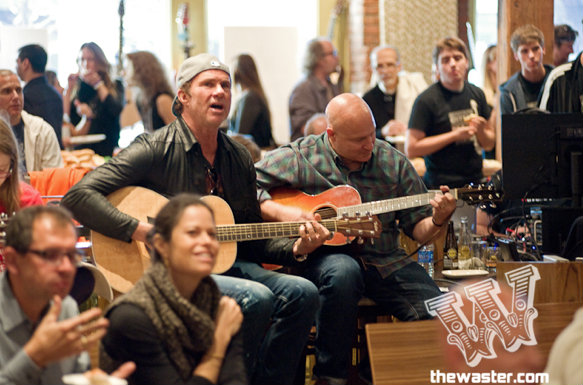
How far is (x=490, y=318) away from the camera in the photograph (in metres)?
3.34

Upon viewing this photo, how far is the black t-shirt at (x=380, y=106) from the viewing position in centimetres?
720

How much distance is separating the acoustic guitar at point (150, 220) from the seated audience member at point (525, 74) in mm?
2806

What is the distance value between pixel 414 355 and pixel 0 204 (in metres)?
1.91

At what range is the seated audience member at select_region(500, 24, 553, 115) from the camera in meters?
6.26

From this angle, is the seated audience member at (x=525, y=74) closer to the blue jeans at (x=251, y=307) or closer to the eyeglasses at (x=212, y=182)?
the eyeglasses at (x=212, y=182)

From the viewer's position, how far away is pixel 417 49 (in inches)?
398

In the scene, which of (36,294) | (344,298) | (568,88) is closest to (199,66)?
(344,298)

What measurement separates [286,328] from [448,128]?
272cm

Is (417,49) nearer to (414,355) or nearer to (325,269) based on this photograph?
(325,269)

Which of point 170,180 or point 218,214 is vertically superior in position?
point 170,180

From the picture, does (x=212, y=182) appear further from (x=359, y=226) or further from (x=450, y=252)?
(x=450, y=252)

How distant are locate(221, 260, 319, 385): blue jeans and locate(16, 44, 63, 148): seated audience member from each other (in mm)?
3507

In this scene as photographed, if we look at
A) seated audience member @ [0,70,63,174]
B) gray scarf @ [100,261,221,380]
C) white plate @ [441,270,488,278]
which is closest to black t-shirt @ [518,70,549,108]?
white plate @ [441,270,488,278]

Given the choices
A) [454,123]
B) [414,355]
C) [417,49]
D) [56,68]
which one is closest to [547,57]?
[454,123]
